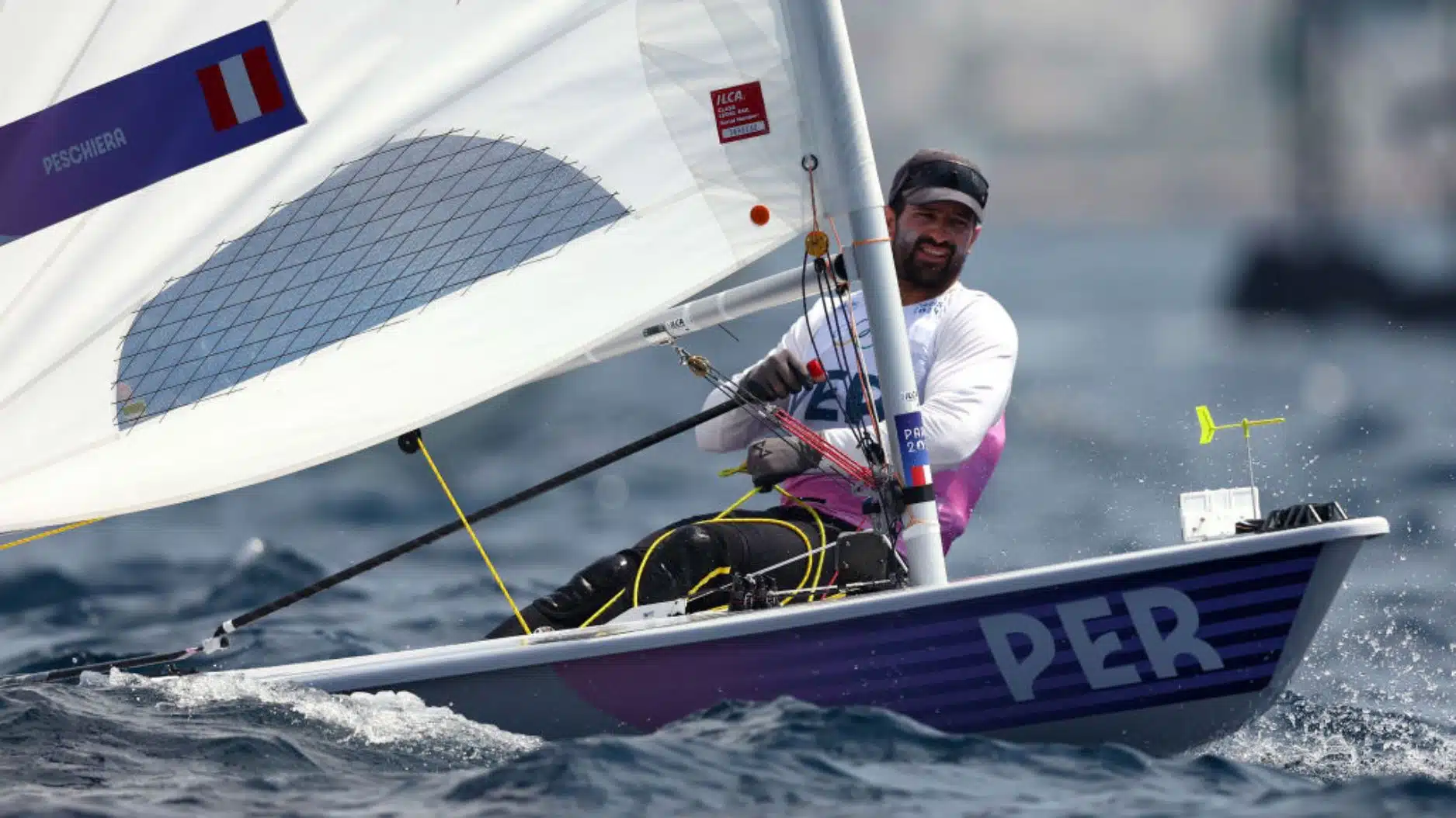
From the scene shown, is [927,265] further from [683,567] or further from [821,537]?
[683,567]

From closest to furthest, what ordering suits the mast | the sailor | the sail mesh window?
the mast < the sail mesh window < the sailor

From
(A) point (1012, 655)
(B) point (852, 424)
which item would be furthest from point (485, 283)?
(A) point (1012, 655)

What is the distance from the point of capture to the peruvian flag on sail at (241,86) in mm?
4418

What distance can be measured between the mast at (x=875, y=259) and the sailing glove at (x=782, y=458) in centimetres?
37

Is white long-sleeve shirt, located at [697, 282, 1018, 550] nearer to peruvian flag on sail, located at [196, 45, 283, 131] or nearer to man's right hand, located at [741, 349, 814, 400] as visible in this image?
man's right hand, located at [741, 349, 814, 400]

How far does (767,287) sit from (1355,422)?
8.37 metres

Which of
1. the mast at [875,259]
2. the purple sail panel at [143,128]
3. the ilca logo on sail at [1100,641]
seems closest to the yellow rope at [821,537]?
the mast at [875,259]

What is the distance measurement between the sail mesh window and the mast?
608 mm

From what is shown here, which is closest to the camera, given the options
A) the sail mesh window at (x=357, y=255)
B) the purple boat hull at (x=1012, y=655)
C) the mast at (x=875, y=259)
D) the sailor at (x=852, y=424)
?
the purple boat hull at (x=1012, y=655)

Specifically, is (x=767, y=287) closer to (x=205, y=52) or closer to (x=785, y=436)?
(x=785, y=436)

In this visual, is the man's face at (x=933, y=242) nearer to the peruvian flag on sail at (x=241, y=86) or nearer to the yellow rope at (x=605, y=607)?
the yellow rope at (x=605, y=607)

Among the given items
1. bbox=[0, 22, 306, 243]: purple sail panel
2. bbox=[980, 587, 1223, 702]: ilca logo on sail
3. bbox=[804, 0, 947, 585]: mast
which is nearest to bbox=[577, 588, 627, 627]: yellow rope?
bbox=[804, 0, 947, 585]: mast

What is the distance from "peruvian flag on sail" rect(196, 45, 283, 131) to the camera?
4418 mm

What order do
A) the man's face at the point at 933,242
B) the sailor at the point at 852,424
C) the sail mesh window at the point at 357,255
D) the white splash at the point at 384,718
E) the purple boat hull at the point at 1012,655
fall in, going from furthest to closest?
the man's face at the point at 933,242 → the sailor at the point at 852,424 → the sail mesh window at the point at 357,255 → the white splash at the point at 384,718 → the purple boat hull at the point at 1012,655
